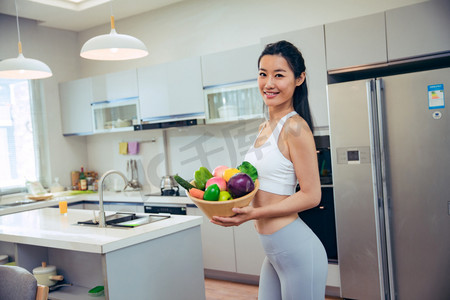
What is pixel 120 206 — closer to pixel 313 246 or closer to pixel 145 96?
pixel 145 96

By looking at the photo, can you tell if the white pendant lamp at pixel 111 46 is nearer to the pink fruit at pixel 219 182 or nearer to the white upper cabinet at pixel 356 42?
the white upper cabinet at pixel 356 42

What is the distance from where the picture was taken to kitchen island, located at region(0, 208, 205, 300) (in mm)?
2033

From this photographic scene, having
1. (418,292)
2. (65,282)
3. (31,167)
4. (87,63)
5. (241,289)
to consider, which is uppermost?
(87,63)

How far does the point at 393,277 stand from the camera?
2707 mm

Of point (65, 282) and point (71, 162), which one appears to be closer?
point (65, 282)

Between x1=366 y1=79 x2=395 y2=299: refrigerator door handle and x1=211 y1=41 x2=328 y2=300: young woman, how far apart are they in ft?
4.68

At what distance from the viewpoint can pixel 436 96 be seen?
2545mm

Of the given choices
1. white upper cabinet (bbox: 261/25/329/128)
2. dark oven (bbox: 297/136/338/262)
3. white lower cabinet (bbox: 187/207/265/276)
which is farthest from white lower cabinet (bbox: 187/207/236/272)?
white upper cabinet (bbox: 261/25/329/128)

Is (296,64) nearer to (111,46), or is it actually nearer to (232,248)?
(111,46)

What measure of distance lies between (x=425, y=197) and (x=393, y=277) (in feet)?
1.91

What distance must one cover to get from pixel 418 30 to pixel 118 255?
2368 mm

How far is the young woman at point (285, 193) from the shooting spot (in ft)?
4.42

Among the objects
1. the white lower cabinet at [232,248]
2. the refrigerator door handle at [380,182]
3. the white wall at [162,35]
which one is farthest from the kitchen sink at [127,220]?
the white wall at [162,35]

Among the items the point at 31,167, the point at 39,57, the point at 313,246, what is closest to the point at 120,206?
the point at 31,167
